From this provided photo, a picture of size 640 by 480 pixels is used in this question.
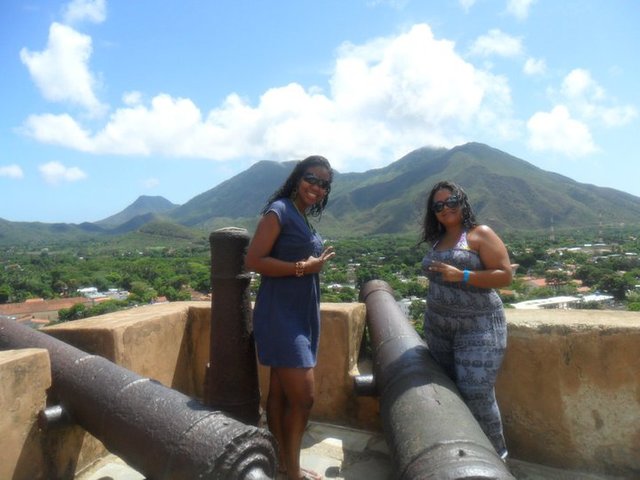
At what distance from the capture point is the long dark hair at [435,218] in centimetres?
251

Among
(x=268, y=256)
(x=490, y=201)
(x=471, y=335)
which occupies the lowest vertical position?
(x=471, y=335)

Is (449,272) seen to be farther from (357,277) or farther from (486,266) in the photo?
(357,277)

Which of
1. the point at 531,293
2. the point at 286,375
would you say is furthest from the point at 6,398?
the point at 531,293

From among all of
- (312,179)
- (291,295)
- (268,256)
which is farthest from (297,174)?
(291,295)

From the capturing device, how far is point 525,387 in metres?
2.89

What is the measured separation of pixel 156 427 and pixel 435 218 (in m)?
1.62

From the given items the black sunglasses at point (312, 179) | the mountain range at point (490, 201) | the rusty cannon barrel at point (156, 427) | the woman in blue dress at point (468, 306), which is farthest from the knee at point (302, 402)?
the mountain range at point (490, 201)

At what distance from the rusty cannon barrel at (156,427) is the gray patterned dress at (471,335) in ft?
3.23

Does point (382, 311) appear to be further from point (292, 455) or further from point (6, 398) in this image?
point (6, 398)

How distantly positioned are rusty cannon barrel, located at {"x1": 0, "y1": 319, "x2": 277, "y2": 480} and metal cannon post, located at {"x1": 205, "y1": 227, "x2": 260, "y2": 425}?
1.45ft

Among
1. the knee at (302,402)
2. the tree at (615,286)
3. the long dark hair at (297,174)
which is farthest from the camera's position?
the tree at (615,286)

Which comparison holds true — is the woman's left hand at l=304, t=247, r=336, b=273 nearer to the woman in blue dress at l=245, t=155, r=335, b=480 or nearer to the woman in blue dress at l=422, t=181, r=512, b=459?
the woman in blue dress at l=245, t=155, r=335, b=480

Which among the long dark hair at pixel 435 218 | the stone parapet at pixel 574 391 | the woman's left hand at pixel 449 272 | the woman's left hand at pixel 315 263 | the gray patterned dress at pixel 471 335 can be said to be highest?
the long dark hair at pixel 435 218

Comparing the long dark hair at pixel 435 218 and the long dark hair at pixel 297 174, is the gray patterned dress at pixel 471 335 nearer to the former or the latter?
the long dark hair at pixel 435 218
